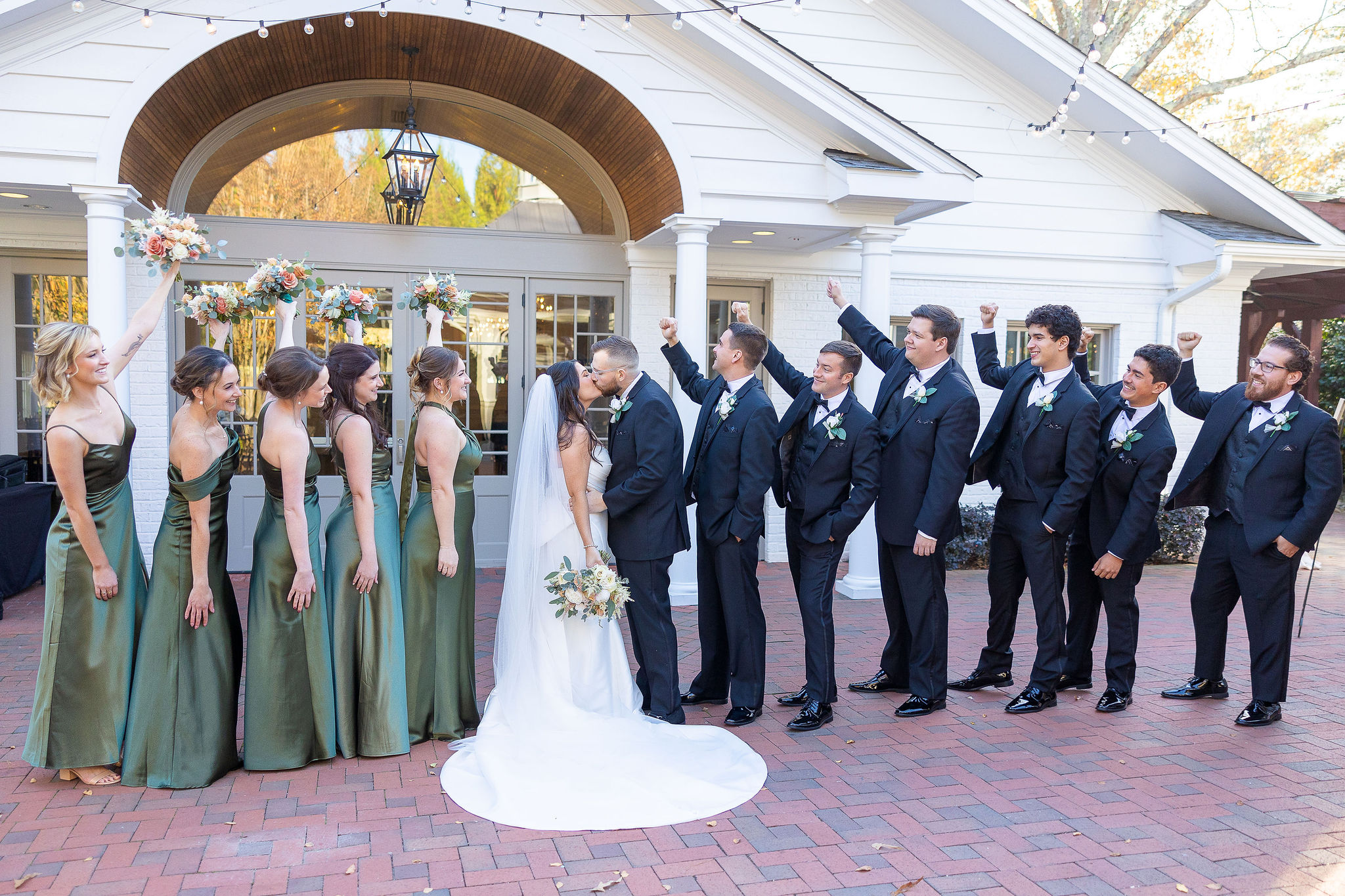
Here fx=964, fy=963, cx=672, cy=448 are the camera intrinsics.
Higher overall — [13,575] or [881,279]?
[881,279]

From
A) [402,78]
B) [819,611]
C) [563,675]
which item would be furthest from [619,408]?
[402,78]

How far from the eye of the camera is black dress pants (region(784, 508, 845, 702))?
5.26 metres

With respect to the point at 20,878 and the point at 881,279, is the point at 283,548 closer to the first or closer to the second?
the point at 20,878

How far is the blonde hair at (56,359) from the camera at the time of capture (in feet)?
13.3

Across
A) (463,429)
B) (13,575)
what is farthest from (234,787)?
(13,575)

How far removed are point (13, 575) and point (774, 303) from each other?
6942 millimetres

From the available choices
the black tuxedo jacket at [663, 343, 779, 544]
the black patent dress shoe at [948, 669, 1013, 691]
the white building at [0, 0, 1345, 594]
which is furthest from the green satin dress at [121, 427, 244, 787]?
the black patent dress shoe at [948, 669, 1013, 691]

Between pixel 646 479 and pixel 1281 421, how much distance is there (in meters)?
3.53

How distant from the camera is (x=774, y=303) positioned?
9484 millimetres

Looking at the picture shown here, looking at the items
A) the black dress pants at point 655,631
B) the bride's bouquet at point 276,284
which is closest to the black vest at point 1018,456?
the black dress pants at point 655,631

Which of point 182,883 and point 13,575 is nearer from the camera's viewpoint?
point 182,883

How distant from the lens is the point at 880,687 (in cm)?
589

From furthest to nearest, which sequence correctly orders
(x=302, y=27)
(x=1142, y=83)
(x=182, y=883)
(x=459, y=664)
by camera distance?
1. (x=1142, y=83)
2. (x=302, y=27)
3. (x=459, y=664)
4. (x=182, y=883)

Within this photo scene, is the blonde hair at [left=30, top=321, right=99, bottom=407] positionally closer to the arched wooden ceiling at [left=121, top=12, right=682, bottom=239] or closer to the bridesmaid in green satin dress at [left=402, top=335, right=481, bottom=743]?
the bridesmaid in green satin dress at [left=402, top=335, right=481, bottom=743]
